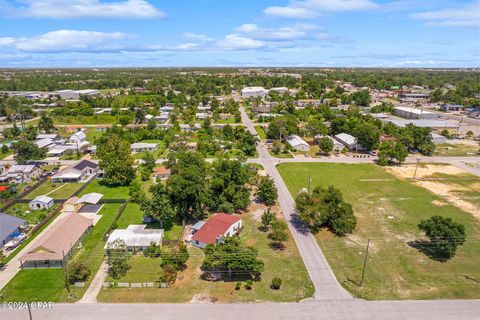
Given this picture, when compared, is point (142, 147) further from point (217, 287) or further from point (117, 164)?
point (217, 287)

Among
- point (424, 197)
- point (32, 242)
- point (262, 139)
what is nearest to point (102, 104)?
point (262, 139)

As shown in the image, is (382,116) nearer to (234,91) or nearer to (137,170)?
(137,170)

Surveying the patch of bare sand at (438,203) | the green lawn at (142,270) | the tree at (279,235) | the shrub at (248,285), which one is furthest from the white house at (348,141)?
the green lawn at (142,270)

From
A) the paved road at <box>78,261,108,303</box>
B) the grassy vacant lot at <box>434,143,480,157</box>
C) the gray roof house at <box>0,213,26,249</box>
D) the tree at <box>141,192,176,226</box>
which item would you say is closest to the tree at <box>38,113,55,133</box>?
the gray roof house at <box>0,213,26,249</box>

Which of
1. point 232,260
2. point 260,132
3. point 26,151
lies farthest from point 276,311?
point 260,132

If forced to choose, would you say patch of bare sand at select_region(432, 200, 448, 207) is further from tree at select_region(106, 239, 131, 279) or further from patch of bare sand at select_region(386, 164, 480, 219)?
tree at select_region(106, 239, 131, 279)

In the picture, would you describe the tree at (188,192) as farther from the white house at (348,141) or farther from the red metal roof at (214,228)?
the white house at (348,141)
